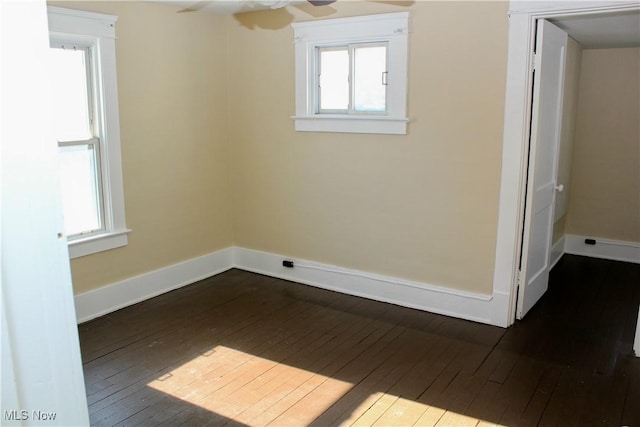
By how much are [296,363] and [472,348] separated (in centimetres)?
114

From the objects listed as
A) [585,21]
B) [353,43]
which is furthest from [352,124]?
[585,21]

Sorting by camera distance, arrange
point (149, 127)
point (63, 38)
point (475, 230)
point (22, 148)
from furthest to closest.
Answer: point (149, 127)
point (475, 230)
point (63, 38)
point (22, 148)

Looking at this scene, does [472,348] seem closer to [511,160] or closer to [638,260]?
[511,160]

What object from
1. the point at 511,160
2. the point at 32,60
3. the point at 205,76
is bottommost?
the point at 511,160

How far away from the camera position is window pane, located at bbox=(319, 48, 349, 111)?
4.22m

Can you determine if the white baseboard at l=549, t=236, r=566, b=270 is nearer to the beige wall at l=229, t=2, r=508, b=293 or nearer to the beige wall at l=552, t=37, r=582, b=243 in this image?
the beige wall at l=552, t=37, r=582, b=243

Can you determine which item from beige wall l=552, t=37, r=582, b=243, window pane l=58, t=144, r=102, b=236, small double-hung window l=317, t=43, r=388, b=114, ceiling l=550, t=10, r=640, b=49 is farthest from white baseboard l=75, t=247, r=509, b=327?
ceiling l=550, t=10, r=640, b=49

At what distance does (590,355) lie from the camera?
333 cm

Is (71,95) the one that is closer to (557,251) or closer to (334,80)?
(334,80)

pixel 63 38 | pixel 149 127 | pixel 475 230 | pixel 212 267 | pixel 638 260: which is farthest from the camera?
pixel 638 260

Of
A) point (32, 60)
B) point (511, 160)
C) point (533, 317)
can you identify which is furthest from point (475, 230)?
point (32, 60)

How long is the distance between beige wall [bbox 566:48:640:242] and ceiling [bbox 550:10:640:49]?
0.83ft

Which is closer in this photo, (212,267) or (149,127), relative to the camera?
(149,127)

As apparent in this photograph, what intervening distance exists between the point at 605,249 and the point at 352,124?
10.4 ft
